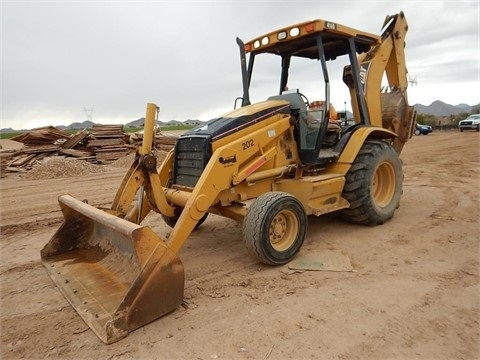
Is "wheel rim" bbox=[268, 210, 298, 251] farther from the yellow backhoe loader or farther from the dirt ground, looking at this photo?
the dirt ground

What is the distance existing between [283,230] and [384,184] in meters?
2.50

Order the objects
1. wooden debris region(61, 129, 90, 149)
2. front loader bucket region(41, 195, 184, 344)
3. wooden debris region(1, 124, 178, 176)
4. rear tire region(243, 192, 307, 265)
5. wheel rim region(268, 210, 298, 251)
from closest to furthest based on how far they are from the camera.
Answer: front loader bucket region(41, 195, 184, 344)
rear tire region(243, 192, 307, 265)
wheel rim region(268, 210, 298, 251)
wooden debris region(1, 124, 178, 176)
wooden debris region(61, 129, 90, 149)

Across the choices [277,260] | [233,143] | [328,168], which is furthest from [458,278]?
[233,143]

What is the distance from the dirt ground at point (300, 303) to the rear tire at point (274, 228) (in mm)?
231

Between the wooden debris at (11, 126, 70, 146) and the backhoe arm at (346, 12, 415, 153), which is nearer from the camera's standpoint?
the backhoe arm at (346, 12, 415, 153)

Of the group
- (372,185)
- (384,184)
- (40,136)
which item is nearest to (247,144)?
(372,185)

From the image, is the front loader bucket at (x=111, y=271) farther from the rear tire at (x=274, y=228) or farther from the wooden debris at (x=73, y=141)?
the wooden debris at (x=73, y=141)

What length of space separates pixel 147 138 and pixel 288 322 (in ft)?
7.75

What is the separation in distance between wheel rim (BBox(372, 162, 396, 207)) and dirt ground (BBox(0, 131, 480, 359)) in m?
0.40

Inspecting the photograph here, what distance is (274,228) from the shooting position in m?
4.11

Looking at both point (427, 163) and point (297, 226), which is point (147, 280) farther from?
point (427, 163)

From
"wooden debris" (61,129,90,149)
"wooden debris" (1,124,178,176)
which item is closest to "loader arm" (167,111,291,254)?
"wooden debris" (1,124,178,176)

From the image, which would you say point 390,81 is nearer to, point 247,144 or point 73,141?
point 247,144

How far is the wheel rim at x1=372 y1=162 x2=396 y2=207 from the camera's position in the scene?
19.0ft
